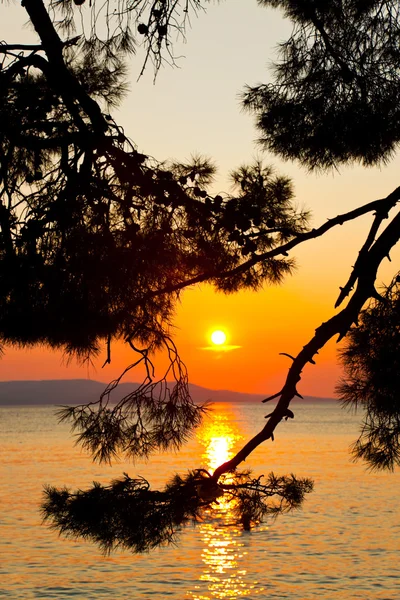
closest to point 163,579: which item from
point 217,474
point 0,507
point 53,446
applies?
point 0,507

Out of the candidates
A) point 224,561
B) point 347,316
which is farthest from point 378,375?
point 224,561

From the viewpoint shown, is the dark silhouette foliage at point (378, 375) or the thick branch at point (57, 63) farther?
the dark silhouette foliage at point (378, 375)

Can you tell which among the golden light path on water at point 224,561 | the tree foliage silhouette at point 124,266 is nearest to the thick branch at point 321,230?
the tree foliage silhouette at point 124,266

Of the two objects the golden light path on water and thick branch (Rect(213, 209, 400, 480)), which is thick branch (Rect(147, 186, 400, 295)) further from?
the golden light path on water

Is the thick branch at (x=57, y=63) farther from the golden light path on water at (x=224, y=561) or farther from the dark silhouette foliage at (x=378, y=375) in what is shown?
the golden light path on water at (x=224, y=561)

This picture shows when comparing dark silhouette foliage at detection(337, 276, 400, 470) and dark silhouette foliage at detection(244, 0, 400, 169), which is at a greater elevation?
dark silhouette foliage at detection(244, 0, 400, 169)

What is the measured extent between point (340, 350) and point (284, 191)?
995 mm

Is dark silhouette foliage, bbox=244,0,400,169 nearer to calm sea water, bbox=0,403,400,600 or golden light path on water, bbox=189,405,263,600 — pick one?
calm sea water, bbox=0,403,400,600

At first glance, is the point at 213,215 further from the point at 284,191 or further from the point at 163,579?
the point at 163,579

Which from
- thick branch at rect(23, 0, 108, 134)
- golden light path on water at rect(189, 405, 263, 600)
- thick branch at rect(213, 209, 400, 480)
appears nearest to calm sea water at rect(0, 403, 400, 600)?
golden light path on water at rect(189, 405, 263, 600)

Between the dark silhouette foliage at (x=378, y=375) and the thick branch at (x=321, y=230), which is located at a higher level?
the thick branch at (x=321, y=230)

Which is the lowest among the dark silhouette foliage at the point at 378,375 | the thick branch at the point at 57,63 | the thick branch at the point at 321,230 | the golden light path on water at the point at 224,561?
the golden light path on water at the point at 224,561

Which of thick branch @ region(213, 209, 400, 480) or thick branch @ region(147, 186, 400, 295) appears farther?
thick branch @ region(147, 186, 400, 295)

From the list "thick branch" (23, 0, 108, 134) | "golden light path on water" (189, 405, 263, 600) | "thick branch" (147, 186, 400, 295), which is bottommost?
"golden light path on water" (189, 405, 263, 600)
